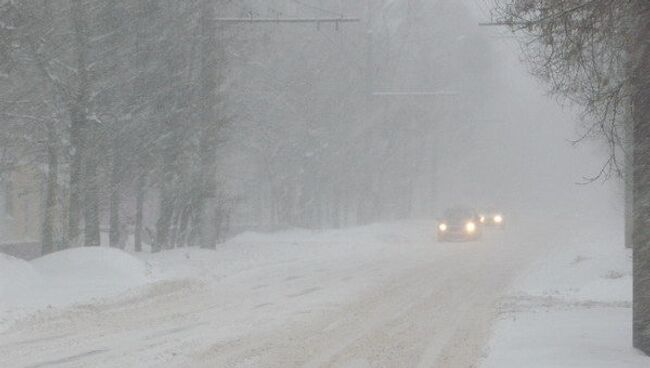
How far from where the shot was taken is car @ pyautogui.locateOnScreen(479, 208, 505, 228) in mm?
62781

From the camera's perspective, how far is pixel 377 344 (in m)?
13.0

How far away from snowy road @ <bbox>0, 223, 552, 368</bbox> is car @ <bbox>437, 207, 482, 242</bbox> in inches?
607

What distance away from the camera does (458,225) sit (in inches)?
1805

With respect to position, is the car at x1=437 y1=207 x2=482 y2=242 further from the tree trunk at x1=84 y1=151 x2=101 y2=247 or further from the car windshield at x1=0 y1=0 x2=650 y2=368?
the tree trunk at x1=84 y1=151 x2=101 y2=247

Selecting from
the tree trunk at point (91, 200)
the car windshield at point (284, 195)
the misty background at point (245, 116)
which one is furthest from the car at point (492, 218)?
the tree trunk at point (91, 200)

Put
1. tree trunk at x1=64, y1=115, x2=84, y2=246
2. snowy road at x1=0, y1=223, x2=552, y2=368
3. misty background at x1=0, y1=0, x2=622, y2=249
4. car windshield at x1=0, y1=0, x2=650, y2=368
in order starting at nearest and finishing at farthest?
car windshield at x1=0, y1=0, x2=650, y2=368, snowy road at x1=0, y1=223, x2=552, y2=368, tree trunk at x1=64, y1=115, x2=84, y2=246, misty background at x1=0, y1=0, x2=622, y2=249

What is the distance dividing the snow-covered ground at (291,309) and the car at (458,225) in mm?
14334

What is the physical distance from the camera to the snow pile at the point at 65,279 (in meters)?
17.5

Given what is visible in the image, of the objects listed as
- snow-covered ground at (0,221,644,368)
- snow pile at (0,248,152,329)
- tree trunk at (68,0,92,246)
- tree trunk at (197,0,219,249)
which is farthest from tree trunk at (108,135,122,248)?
snow pile at (0,248,152,329)

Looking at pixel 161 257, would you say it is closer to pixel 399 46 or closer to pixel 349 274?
pixel 349 274

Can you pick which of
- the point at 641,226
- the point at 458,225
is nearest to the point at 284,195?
the point at 458,225

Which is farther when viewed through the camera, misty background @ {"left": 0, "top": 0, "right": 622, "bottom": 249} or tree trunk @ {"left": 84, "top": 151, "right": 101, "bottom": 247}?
tree trunk @ {"left": 84, "top": 151, "right": 101, "bottom": 247}

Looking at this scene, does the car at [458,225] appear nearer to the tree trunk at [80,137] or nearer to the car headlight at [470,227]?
the car headlight at [470,227]

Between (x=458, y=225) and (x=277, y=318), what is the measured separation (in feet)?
101
